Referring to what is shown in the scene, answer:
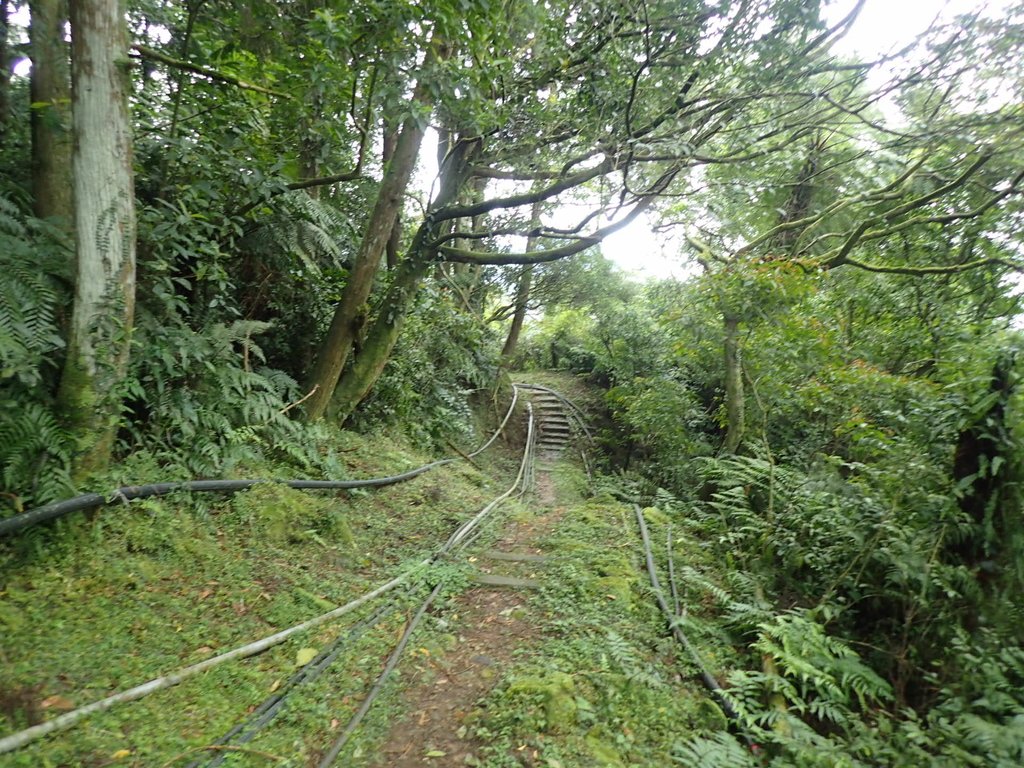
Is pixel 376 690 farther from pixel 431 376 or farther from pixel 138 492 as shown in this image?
pixel 431 376

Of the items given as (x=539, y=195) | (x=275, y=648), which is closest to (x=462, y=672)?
(x=275, y=648)

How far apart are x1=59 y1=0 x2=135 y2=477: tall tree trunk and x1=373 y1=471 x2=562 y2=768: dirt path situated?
7.95 feet

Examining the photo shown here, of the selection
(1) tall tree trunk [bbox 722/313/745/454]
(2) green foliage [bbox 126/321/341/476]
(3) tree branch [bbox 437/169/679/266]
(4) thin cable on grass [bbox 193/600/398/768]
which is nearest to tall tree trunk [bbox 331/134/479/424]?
(3) tree branch [bbox 437/169/679/266]

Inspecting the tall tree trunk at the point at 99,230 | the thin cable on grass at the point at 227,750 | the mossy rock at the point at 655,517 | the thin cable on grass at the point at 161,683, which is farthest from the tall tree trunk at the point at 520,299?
the thin cable on grass at the point at 227,750

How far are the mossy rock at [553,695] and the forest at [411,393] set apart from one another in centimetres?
2

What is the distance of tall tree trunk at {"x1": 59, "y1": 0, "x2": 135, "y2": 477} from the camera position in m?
2.94

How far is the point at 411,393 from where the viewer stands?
28.2 feet

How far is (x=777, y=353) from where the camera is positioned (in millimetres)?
7098

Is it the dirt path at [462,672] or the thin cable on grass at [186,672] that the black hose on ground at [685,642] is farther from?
the thin cable on grass at [186,672]

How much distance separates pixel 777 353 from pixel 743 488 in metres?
2.04

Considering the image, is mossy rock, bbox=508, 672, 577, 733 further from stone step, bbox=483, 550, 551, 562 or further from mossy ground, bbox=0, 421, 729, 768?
stone step, bbox=483, 550, 551, 562

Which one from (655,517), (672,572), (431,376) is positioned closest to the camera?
(672,572)

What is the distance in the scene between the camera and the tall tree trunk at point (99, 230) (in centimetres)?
294

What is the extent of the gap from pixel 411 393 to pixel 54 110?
225 inches
